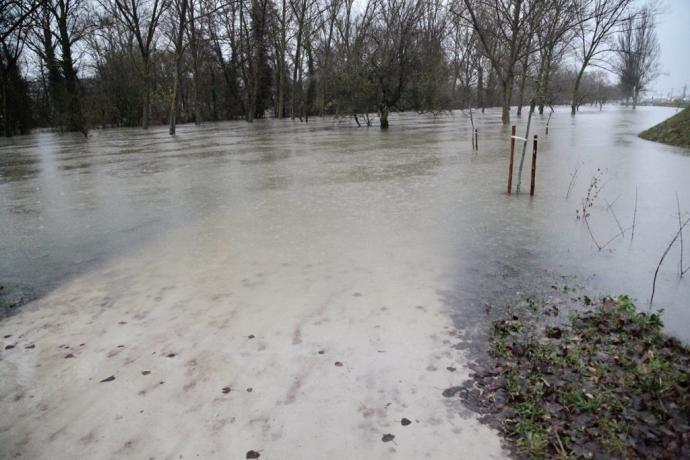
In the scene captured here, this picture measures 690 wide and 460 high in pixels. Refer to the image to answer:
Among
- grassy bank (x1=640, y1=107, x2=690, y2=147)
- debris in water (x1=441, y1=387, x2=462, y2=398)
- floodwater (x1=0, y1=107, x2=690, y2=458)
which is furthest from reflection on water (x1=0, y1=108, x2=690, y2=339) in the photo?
grassy bank (x1=640, y1=107, x2=690, y2=147)

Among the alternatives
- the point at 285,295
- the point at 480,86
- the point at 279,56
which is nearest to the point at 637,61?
the point at 480,86

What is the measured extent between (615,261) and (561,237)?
0.91 meters

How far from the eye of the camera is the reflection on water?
4574 millimetres

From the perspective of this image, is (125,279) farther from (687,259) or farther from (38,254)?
(687,259)

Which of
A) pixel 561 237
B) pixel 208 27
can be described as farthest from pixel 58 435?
pixel 208 27

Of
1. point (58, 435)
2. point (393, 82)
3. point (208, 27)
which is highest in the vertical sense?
point (208, 27)

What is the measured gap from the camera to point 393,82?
2148 cm

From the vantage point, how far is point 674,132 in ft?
50.6

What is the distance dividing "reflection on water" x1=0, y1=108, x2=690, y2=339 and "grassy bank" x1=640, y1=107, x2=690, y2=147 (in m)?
1.48

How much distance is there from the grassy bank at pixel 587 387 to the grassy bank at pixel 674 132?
13.5m

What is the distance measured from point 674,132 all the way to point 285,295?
639 inches

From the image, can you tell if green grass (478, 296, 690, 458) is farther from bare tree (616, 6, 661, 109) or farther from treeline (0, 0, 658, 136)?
bare tree (616, 6, 661, 109)

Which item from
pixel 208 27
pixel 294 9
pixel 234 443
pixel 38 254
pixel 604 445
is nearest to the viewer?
pixel 604 445

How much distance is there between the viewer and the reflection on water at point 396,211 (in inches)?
180
